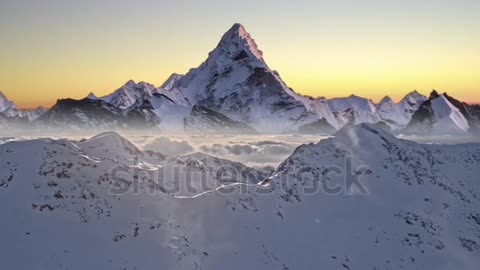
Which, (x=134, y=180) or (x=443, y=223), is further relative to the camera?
(x=443, y=223)

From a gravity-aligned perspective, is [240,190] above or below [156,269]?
above

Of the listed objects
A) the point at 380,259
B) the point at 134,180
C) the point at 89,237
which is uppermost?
the point at 134,180

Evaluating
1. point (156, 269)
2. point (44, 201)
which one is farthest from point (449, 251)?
point (44, 201)

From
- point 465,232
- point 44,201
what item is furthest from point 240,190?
point 465,232

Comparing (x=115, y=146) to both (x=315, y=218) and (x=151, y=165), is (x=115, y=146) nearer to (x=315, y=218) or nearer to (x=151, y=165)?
(x=151, y=165)

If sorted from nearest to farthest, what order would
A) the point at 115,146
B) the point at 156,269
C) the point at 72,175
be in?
the point at 156,269 < the point at 72,175 < the point at 115,146

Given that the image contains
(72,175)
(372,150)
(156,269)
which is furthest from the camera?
(372,150)
